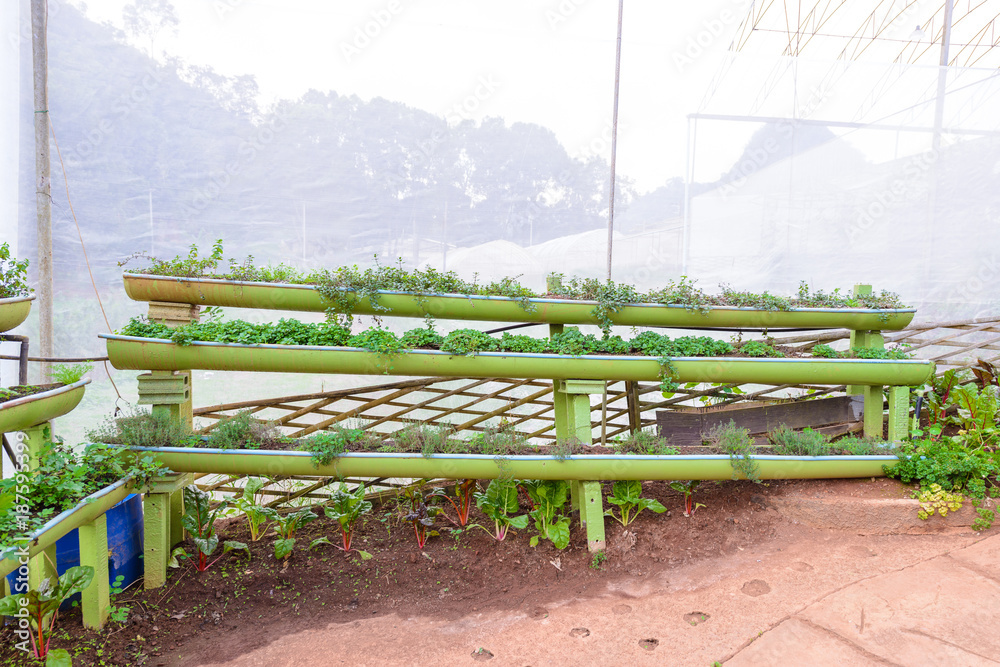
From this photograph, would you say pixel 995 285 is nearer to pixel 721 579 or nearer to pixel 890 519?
pixel 890 519

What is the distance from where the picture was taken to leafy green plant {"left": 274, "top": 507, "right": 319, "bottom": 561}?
14.8 feet

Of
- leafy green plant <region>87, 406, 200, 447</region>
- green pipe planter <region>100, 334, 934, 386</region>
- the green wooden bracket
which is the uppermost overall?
green pipe planter <region>100, 334, 934, 386</region>

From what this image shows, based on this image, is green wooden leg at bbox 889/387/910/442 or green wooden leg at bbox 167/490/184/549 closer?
green wooden leg at bbox 167/490/184/549

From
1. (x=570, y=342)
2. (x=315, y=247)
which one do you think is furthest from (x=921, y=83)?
(x=315, y=247)

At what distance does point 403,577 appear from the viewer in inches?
173

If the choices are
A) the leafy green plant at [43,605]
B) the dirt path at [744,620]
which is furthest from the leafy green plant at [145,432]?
the dirt path at [744,620]

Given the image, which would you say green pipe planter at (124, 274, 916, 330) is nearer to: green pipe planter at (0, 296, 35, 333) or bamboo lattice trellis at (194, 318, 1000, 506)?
bamboo lattice trellis at (194, 318, 1000, 506)

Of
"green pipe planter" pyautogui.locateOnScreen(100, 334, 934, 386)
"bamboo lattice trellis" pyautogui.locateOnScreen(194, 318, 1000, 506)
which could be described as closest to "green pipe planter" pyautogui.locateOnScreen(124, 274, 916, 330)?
"green pipe planter" pyautogui.locateOnScreen(100, 334, 934, 386)

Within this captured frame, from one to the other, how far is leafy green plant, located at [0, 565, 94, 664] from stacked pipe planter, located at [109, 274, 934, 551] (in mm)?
1036

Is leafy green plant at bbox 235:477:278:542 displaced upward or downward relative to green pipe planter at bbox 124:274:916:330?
downward

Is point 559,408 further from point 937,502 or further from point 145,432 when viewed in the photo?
point 145,432

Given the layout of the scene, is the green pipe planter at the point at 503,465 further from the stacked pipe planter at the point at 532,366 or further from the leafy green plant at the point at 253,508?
the leafy green plant at the point at 253,508

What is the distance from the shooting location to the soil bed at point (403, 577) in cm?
371

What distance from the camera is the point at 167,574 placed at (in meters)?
4.31
